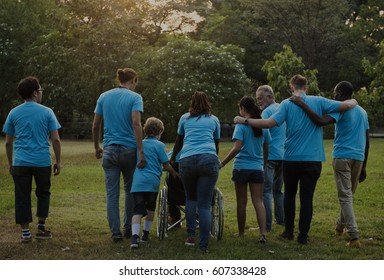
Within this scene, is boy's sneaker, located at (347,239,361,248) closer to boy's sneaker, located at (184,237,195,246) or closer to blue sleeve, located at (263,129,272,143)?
blue sleeve, located at (263,129,272,143)

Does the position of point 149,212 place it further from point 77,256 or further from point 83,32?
point 83,32

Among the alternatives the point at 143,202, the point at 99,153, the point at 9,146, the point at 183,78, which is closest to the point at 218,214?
Result: the point at 143,202

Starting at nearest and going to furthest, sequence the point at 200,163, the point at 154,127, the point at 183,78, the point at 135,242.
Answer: the point at 200,163, the point at 135,242, the point at 154,127, the point at 183,78

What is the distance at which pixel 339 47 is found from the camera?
4428 cm

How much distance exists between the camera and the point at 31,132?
7.11 m

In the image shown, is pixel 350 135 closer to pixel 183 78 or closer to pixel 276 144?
pixel 276 144

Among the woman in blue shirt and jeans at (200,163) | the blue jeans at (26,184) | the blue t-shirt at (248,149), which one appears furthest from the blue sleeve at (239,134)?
the blue jeans at (26,184)

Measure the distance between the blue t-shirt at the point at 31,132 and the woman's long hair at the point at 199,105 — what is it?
4.89 ft

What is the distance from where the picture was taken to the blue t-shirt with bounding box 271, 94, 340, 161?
6.99 m

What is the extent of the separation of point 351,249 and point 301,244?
1.68ft

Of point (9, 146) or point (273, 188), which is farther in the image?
point (273, 188)

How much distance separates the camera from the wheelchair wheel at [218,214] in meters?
7.38

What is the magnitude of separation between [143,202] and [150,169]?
0.34m

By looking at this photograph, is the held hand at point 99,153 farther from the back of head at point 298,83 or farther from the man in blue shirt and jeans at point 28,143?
the back of head at point 298,83
